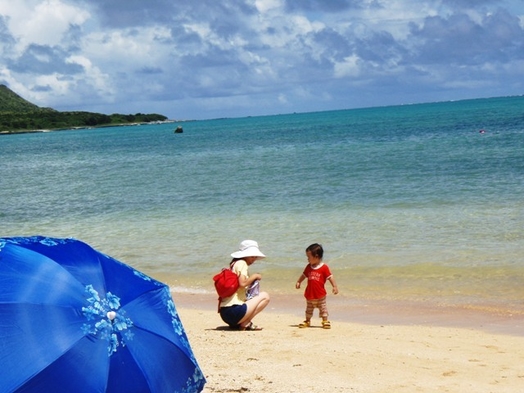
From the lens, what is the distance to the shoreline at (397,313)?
31.6 feet

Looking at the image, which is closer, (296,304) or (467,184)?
(296,304)

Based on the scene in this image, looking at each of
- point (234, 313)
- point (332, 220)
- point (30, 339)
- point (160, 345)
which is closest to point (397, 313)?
point (234, 313)

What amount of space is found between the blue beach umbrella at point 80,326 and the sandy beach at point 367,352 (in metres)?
1.71

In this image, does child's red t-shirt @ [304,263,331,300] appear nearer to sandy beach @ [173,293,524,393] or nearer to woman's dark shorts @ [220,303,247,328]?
sandy beach @ [173,293,524,393]

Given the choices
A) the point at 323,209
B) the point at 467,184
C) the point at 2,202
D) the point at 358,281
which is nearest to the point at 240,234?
the point at 323,209

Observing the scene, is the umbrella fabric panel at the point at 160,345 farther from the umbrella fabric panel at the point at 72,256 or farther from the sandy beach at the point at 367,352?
the sandy beach at the point at 367,352

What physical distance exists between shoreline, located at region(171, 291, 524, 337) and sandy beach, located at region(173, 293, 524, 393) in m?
0.01

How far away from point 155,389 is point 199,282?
8.15 m

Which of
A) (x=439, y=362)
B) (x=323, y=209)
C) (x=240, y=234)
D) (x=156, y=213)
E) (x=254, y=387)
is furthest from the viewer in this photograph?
(x=156, y=213)

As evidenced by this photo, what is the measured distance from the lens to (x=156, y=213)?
2184 centimetres

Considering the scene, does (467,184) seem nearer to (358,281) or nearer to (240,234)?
(240,234)

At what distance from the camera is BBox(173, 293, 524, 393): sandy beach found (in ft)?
22.5

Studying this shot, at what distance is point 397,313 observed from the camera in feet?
34.4

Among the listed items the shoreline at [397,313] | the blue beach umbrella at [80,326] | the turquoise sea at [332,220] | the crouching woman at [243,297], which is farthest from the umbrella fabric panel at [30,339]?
the turquoise sea at [332,220]
